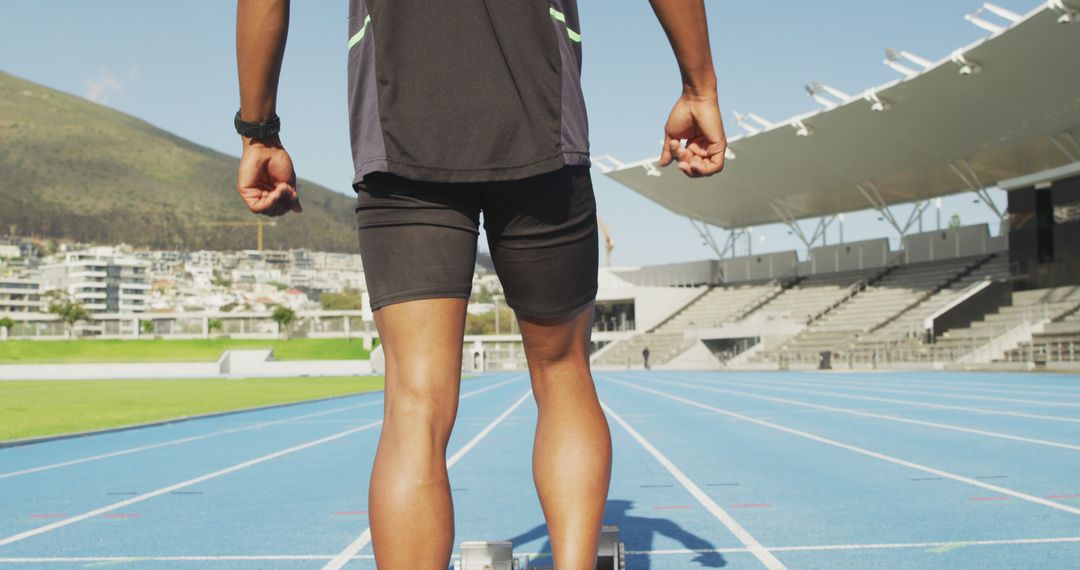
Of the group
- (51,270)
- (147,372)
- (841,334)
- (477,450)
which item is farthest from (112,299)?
(477,450)

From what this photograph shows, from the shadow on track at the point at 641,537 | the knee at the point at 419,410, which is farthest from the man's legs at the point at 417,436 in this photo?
the shadow on track at the point at 641,537

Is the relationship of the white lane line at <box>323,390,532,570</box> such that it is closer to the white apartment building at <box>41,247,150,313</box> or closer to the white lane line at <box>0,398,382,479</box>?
the white lane line at <box>0,398,382,479</box>

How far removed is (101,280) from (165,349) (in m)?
130

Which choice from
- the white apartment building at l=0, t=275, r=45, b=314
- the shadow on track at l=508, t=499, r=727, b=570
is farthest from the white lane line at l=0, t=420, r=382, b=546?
the white apartment building at l=0, t=275, r=45, b=314

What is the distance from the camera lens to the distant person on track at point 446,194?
1.67 m

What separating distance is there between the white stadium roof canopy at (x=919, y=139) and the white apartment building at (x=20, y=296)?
14187 centimetres

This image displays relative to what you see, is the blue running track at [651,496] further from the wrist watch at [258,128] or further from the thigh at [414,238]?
the wrist watch at [258,128]

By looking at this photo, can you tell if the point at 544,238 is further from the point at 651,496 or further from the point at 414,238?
the point at 651,496

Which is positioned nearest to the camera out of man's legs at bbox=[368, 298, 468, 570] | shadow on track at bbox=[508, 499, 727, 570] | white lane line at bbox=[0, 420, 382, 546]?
man's legs at bbox=[368, 298, 468, 570]

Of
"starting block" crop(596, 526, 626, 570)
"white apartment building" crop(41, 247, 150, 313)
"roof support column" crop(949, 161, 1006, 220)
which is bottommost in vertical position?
"starting block" crop(596, 526, 626, 570)

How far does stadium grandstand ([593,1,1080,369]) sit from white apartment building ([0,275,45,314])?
13462cm

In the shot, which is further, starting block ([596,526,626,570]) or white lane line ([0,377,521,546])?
white lane line ([0,377,521,546])

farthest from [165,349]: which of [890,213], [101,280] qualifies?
[101,280]

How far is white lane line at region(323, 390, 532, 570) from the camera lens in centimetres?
324
